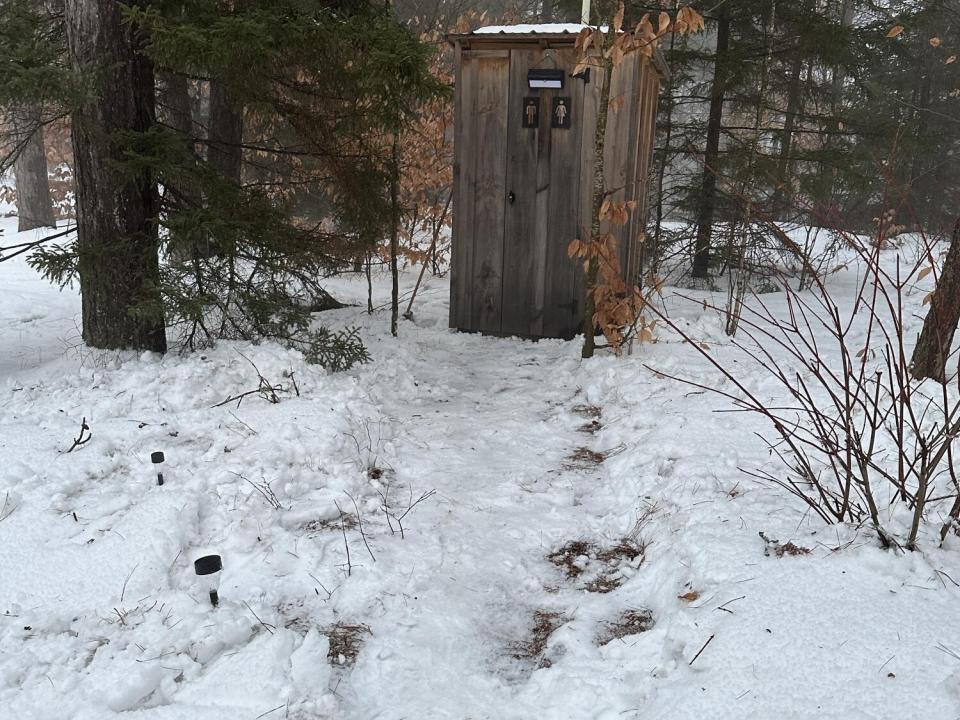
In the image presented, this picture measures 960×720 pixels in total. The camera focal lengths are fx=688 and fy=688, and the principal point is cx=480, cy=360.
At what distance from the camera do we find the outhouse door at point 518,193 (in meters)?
6.75

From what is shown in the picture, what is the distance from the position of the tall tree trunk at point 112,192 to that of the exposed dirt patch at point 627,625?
3.50 meters

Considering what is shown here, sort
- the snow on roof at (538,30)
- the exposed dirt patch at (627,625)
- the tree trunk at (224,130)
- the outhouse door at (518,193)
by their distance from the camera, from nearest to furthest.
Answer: the exposed dirt patch at (627,625), the snow on roof at (538,30), the outhouse door at (518,193), the tree trunk at (224,130)

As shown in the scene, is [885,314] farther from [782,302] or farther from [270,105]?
[270,105]

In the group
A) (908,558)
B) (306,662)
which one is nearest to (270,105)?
(306,662)

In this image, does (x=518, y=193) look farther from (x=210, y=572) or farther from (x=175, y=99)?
(x=210, y=572)

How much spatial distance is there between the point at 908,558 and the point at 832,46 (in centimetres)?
886

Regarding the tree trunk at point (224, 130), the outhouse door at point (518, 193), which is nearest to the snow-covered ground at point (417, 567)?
the outhouse door at point (518, 193)

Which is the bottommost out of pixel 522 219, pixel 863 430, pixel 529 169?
pixel 863 430

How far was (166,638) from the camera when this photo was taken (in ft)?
7.89

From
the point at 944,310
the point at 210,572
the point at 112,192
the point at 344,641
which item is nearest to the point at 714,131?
the point at 944,310

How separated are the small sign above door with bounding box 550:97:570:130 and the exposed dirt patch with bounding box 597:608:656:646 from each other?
17.1 ft

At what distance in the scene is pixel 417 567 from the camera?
3.01m

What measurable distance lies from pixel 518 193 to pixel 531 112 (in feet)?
2.57

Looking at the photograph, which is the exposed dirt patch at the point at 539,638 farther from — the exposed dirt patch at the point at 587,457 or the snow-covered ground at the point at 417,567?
the exposed dirt patch at the point at 587,457
